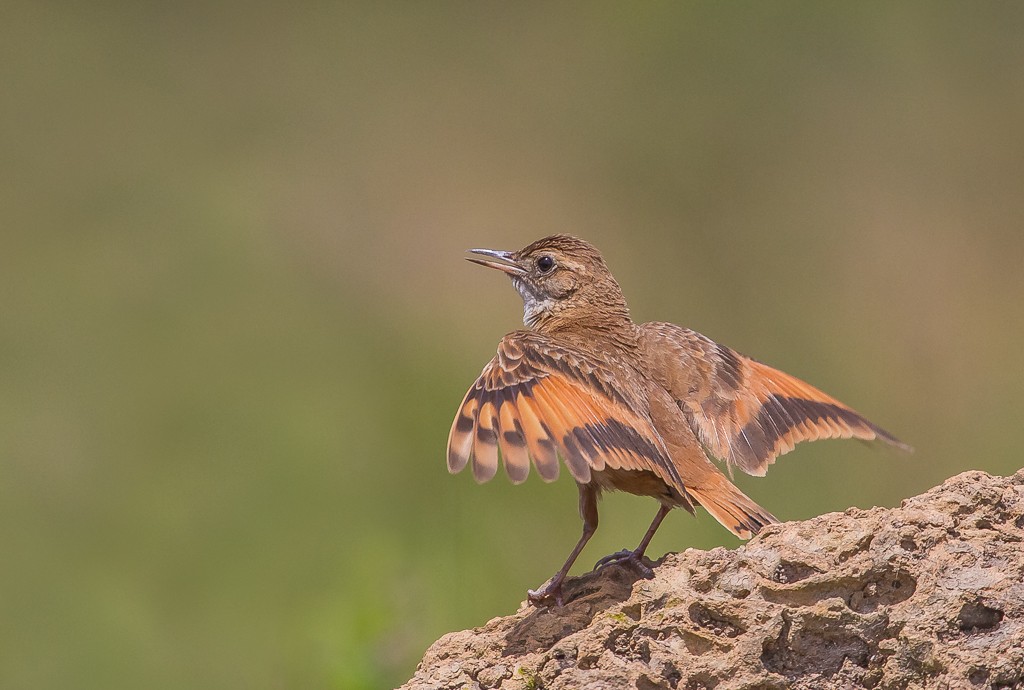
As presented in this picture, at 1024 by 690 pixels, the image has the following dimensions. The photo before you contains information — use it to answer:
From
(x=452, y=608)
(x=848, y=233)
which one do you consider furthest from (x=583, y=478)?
(x=848, y=233)

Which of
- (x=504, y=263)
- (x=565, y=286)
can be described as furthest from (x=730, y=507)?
(x=504, y=263)

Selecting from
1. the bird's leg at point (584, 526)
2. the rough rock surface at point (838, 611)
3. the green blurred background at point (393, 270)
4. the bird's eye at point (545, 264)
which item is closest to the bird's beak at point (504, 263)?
the bird's eye at point (545, 264)

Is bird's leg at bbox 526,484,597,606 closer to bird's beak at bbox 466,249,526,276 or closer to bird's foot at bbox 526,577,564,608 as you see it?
bird's foot at bbox 526,577,564,608

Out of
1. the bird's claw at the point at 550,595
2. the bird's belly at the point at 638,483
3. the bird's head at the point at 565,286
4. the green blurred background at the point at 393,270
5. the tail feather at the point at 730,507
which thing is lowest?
the bird's claw at the point at 550,595

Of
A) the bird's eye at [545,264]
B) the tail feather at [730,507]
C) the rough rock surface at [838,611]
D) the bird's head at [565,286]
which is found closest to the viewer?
the rough rock surface at [838,611]

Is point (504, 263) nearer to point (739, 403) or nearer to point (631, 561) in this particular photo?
point (739, 403)

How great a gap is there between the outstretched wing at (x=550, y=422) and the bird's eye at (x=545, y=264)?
1.61 meters

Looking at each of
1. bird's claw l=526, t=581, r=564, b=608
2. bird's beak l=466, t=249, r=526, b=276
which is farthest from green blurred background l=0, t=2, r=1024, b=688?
bird's claw l=526, t=581, r=564, b=608

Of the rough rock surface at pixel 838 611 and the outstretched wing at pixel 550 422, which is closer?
the rough rock surface at pixel 838 611

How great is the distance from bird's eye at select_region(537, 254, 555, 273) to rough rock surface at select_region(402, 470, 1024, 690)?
3009 mm

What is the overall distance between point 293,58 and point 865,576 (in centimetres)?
1547

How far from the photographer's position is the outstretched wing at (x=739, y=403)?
686 centimetres

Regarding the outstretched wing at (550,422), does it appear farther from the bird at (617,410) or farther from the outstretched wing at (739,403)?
the outstretched wing at (739,403)

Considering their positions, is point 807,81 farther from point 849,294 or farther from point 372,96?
point 372,96
